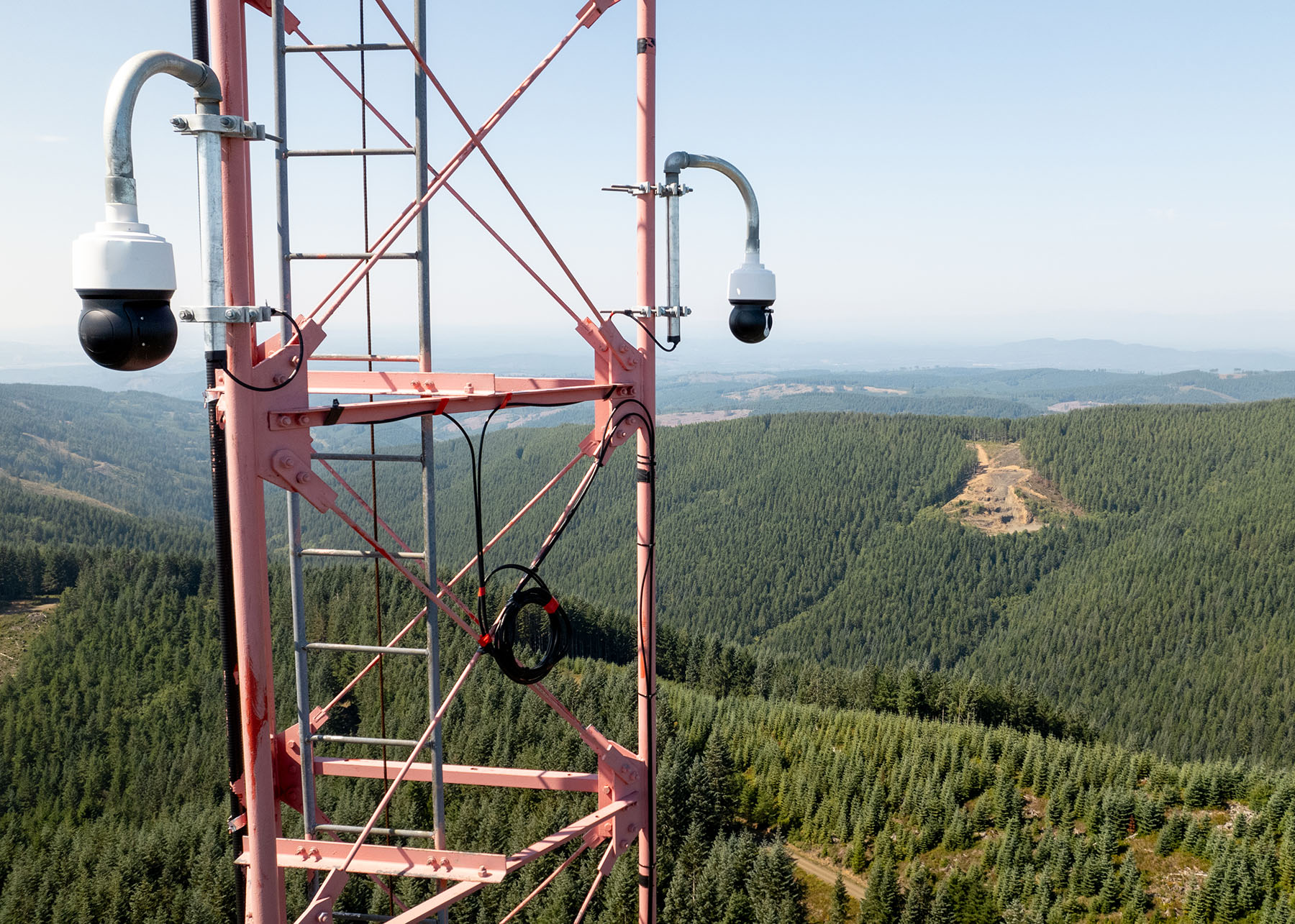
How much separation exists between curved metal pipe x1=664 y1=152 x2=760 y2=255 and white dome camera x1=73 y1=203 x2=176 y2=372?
5175mm

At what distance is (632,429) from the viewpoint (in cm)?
945

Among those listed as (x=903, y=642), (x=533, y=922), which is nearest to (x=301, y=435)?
(x=533, y=922)

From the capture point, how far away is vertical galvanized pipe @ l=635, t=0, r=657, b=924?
29.3 ft

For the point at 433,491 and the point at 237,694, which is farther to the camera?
the point at 433,491

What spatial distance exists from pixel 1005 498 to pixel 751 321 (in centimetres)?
18952

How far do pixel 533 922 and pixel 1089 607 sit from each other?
124m

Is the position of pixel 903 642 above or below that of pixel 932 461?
below

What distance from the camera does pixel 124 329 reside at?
16.0ft

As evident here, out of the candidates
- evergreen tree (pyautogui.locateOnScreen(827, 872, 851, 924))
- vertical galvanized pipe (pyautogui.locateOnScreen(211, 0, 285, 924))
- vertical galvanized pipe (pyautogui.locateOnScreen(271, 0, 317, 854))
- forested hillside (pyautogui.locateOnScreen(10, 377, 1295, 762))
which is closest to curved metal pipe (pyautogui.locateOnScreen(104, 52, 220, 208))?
vertical galvanized pipe (pyautogui.locateOnScreen(211, 0, 285, 924))

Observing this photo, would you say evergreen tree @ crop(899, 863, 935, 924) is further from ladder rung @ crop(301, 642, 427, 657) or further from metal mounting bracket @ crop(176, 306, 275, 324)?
metal mounting bracket @ crop(176, 306, 275, 324)

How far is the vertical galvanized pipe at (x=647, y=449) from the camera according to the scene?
893 cm

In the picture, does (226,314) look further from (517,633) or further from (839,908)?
(839,908)

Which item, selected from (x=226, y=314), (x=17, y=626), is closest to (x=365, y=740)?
(x=226, y=314)

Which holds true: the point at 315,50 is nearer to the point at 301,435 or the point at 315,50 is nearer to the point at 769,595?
the point at 301,435
